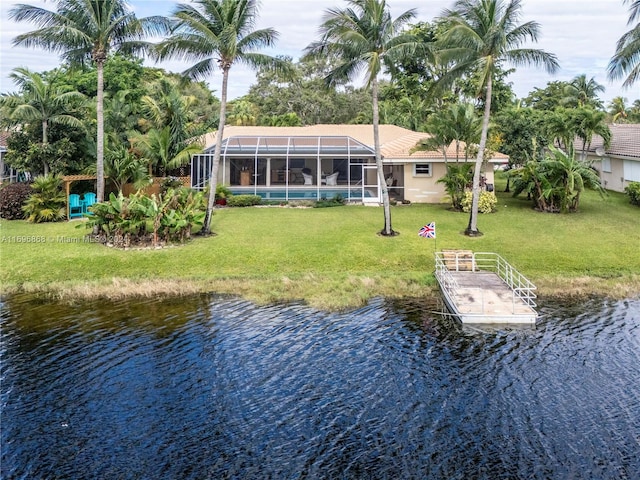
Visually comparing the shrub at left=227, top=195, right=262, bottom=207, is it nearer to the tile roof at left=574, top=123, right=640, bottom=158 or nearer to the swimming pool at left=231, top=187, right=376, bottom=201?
the swimming pool at left=231, top=187, right=376, bottom=201

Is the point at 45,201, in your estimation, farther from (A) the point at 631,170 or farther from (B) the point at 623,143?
(B) the point at 623,143

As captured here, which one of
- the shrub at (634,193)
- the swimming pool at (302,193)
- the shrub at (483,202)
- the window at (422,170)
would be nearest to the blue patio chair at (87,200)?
the swimming pool at (302,193)

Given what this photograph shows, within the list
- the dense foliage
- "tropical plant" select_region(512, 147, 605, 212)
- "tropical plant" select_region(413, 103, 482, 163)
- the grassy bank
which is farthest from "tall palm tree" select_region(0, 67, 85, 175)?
"tropical plant" select_region(512, 147, 605, 212)

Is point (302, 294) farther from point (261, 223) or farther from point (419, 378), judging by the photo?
point (261, 223)

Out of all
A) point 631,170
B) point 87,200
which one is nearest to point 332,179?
point 87,200

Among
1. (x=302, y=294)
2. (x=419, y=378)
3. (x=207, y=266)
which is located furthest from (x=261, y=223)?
(x=419, y=378)

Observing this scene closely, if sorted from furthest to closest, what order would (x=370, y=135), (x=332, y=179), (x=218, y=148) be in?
(x=370, y=135) < (x=332, y=179) < (x=218, y=148)

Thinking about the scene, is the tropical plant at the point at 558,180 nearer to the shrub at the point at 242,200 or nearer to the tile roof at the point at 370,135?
the tile roof at the point at 370,135
